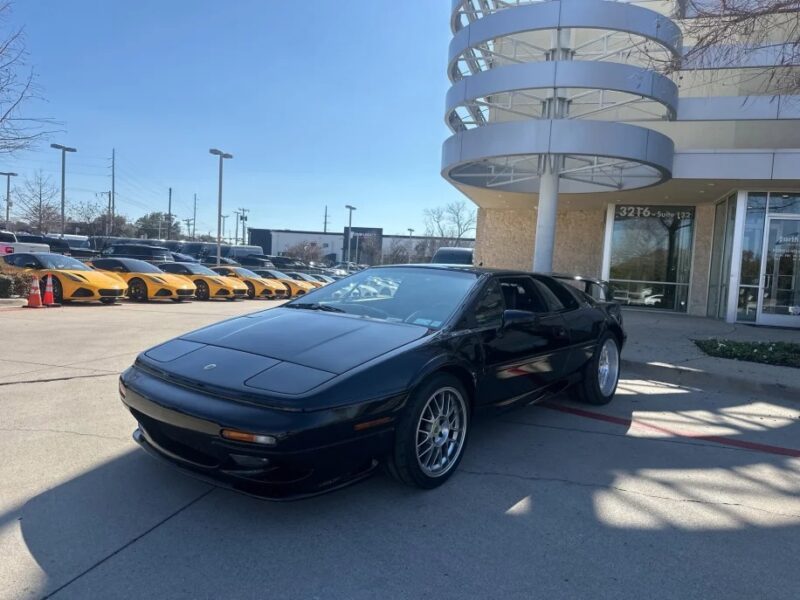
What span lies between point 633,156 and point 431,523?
37.1 feet

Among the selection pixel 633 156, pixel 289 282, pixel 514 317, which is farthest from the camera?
pixel 289 282

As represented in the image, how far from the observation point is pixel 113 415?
4652 millimetres

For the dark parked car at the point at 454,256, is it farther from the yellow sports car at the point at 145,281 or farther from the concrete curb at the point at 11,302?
the concrete curb at the point at 11,302

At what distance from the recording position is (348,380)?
2961mm

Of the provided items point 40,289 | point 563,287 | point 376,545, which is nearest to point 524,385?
point 563,287

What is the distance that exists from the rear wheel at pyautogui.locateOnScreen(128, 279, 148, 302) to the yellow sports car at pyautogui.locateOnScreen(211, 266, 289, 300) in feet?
17.8

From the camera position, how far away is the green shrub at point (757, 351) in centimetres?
832

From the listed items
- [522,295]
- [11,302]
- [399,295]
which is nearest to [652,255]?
[522,295]

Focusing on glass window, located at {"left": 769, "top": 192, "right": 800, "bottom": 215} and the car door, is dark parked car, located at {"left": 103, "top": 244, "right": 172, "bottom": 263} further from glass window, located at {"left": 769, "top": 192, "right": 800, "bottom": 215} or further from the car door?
the car door

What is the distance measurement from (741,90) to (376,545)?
1866cm

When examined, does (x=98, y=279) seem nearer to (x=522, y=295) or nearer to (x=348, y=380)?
(x=522, y=295)

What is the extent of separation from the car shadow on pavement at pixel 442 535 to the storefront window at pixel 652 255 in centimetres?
1547

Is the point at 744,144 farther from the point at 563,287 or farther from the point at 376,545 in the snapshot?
the point at 376,545

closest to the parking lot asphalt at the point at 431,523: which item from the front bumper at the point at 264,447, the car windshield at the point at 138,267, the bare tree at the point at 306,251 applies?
the front bumper at the point at 264,447
